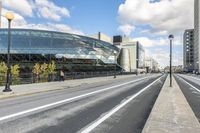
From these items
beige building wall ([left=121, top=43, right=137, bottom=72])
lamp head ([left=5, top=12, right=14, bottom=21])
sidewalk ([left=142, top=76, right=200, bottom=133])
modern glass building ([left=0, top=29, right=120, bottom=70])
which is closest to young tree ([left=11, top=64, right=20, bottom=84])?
lamp head ([left=5, top=12, right=14, bottom=21])

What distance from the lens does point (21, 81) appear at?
105ft

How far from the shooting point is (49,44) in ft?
311

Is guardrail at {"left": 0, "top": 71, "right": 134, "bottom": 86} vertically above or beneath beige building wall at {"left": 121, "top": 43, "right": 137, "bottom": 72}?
beneath

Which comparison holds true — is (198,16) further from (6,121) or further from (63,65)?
→ (6,121)

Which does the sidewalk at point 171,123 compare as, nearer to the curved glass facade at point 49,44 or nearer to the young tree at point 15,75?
the young tree at point 15,75

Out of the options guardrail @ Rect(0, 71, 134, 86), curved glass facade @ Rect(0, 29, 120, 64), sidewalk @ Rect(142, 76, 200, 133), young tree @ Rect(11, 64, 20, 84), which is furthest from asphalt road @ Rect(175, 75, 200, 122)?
curved glass facade @ Rect(0, 29, 120, 64)

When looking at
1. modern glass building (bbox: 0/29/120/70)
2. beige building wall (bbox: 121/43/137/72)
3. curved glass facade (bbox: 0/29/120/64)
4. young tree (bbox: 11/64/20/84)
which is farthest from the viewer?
beige building wall (bbox: 121/43/137/72)

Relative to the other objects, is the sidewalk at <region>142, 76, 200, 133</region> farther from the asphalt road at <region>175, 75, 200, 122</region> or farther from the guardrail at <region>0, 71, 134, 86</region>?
the guardrail at <region>0, 71, 134, 86</region>

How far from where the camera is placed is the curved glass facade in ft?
295

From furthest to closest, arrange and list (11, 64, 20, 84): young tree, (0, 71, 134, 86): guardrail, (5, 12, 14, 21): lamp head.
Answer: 1. (11, 64, 20, 84): young tree
2. (0, 71, 134, 86): guardrail
3. (5, 12, 14, 21): lamp head

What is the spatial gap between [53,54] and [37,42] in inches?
249

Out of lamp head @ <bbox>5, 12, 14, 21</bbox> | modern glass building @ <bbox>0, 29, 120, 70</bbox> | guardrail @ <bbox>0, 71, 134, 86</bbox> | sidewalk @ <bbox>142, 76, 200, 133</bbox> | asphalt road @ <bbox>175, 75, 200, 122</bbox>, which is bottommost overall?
asphalt road @ <bbox>175, 75, 200, 122</bbox>

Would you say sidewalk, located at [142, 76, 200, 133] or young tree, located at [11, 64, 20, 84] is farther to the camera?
young tree, located at [11, 64, 20, 84]

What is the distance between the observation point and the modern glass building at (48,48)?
88500 millimetres
